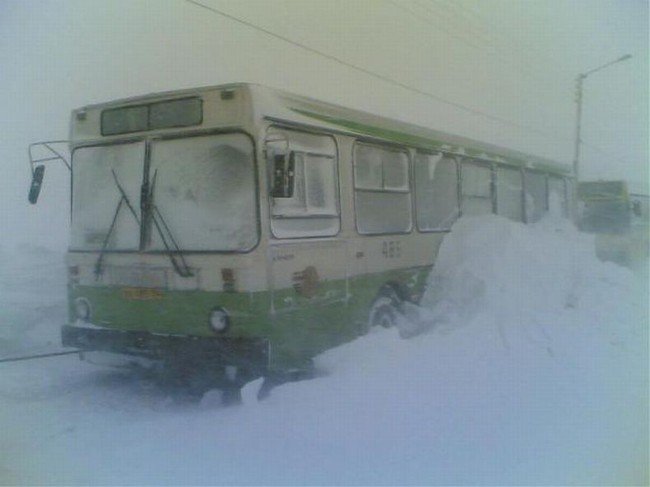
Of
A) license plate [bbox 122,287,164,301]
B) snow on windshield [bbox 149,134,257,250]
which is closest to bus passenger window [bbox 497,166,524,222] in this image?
snow on windshield [bbox 149,134,257,250]

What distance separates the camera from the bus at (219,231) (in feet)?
14.6

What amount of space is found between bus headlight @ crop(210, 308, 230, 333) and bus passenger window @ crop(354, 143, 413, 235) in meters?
1.67

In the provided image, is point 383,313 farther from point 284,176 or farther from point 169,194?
point 169,194

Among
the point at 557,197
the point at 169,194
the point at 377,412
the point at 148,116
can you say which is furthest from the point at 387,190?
the point at 557,197

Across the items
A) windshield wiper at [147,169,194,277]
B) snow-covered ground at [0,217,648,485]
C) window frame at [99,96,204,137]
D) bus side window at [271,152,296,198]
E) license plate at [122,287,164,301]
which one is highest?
window frame at [99,96,204,137]

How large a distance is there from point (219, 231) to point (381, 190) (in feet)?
6.65

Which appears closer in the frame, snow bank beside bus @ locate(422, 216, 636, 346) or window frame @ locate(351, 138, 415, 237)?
window frame @ locate(351, 138, 415, 237)

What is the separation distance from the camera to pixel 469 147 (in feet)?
24.8

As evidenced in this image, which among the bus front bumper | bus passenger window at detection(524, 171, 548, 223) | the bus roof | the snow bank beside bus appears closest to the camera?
the bus front bumper

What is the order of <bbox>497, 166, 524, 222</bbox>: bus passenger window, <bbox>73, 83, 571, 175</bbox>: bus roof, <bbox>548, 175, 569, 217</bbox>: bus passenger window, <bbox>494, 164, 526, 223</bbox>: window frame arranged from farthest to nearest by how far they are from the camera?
<bbox>548, 175, 569, 217</bbox>: bus passenger window
<bbox>497, 166, 524, 222</bbox>: bus passenger window
<bbox>494, 164, 526, 223</bbox>: window frame
<bbox>73, 83, 571, 175</bbox>: bus roof

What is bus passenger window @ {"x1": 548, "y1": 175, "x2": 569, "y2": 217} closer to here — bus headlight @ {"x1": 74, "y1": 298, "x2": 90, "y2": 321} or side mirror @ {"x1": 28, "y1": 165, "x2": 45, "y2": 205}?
bus headlight @ {"x1": 74, "y1": 298, "x2": 90, "y2": 321}

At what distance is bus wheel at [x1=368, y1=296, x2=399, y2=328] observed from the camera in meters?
5.97

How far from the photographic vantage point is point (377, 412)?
13.6ft

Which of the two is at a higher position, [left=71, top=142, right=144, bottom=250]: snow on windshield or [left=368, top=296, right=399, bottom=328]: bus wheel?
[left=71, top=142, right=144, bottom=250]: snow on windshield
